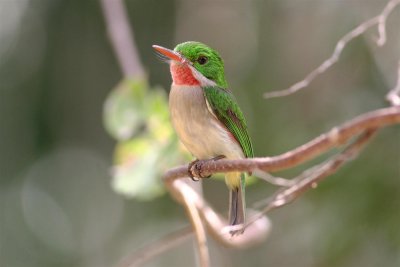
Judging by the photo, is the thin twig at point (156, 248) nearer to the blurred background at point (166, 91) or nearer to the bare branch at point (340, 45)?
the bare branch at point (340, 45)

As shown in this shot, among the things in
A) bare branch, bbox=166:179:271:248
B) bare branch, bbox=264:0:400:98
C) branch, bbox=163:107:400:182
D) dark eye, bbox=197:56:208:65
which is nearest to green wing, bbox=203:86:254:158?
dark eye, bbox=197:56:208:65

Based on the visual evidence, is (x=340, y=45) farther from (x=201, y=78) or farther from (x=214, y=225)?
(x=214, y=225)

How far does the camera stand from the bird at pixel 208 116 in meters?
2.39

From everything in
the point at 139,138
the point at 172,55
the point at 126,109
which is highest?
the point at 172,55

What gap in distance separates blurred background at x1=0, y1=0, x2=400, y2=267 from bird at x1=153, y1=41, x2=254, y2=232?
4.33 ft

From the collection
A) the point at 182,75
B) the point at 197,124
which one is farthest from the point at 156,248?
the point at 182,75

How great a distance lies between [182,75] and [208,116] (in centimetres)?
19

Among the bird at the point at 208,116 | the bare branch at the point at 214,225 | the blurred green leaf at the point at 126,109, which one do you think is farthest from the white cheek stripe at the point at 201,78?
the blurred green leaf at the point at 126,109

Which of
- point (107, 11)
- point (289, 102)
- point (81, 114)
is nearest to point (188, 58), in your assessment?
point (107, 11)

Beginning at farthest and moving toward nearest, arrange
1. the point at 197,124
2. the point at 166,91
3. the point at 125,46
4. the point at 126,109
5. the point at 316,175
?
the point at 166,91, the point at 125,46, the point at 126,109, the point at 197,124, the point at 316,175

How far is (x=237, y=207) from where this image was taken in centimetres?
248

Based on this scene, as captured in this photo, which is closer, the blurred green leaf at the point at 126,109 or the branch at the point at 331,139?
the branch at the point at 331,139

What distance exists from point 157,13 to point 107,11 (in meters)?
1.17

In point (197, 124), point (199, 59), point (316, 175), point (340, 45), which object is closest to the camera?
point (316, 175)
